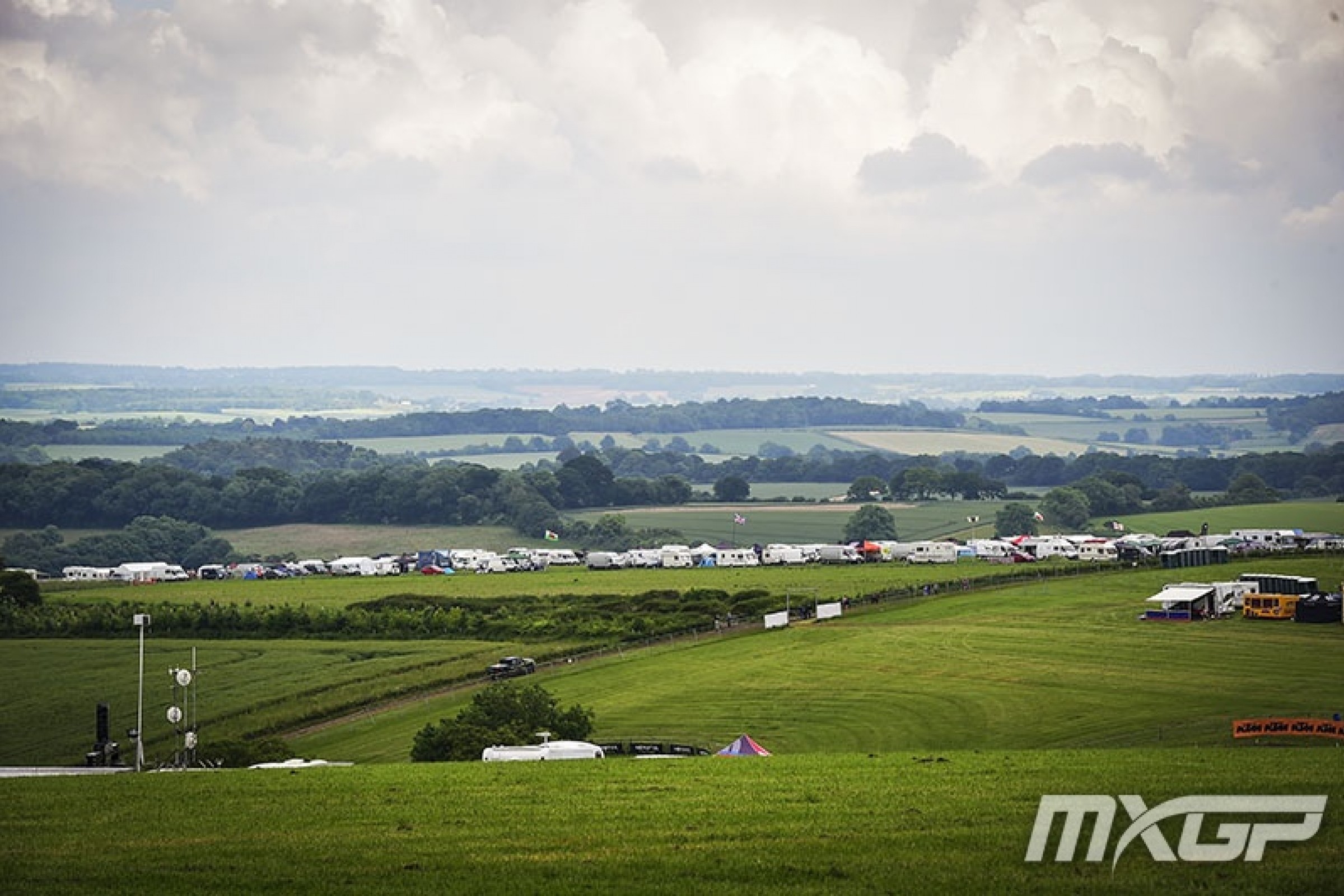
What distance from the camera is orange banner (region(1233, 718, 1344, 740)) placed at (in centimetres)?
3603

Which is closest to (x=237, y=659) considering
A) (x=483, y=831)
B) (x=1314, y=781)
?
(x=483, y=831)

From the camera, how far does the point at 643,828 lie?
23156 millimetres

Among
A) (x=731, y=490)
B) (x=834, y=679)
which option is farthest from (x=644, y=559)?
(x=731, y=490)

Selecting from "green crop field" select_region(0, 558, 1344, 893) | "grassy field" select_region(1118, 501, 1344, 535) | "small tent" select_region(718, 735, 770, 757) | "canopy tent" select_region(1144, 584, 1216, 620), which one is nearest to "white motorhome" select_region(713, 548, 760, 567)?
"grassy field" select_region(1118, 501, 1344, 535)

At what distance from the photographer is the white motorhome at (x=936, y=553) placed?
94.8 m

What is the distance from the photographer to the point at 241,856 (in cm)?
2181

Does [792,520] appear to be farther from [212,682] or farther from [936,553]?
[212,682]

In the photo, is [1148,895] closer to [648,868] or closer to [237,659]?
[648,868]

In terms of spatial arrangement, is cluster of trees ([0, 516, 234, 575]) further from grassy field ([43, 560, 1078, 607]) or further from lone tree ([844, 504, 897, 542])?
lone tree ([844, 504, 897, 542])

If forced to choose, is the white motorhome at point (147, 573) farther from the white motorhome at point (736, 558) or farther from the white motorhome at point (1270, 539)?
the white motorhome at point (1270, 539)

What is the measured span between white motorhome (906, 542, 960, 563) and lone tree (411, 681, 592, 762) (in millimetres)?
53753

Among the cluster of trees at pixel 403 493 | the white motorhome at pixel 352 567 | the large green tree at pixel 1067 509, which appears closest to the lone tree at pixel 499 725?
the white motorhome at pixel 352 567

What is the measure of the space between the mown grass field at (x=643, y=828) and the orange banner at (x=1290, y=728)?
20.3 feet

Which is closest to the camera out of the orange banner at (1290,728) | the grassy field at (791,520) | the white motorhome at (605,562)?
the orange banner at (1290,728)
